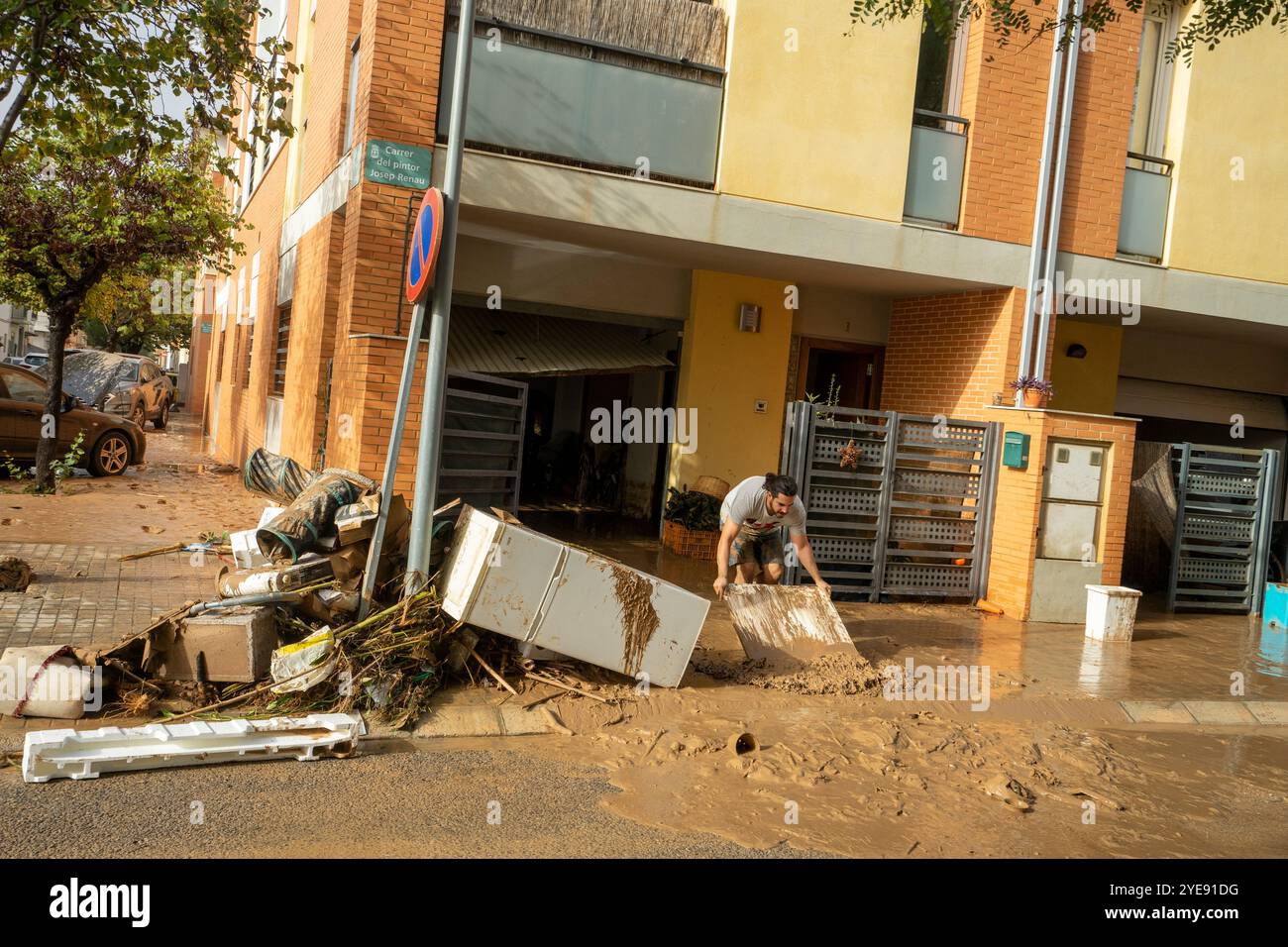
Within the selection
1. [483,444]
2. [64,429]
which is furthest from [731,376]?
[64,429]

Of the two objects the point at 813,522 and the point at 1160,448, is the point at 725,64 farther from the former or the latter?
the point at 1160,448

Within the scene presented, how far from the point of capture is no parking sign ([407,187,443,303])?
6230mm

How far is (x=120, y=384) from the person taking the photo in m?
27.1

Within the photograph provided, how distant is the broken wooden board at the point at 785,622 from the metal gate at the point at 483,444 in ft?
7.36

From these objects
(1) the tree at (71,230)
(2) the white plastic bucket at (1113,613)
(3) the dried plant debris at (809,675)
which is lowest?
(3) the dried plant debris at (809,675)

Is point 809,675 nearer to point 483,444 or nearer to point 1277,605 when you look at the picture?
point 483,444

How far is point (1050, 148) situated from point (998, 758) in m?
7.84

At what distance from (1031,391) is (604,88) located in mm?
5398

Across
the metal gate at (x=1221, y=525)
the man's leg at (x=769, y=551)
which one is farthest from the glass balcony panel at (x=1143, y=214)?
the man's leg at (x=769, y=551)

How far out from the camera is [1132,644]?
10156 mm

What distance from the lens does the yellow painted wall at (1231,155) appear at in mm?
12281

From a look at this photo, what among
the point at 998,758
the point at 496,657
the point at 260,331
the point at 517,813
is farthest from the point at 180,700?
the point at 260,331

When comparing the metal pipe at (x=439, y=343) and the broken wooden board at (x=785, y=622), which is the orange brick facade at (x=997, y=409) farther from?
the metal pipe at (x=439, y=343)

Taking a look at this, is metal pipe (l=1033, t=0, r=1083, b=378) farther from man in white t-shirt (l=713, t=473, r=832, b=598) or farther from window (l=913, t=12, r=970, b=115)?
man in white t-shirt (l=713, t=473, r=832, b=598)
